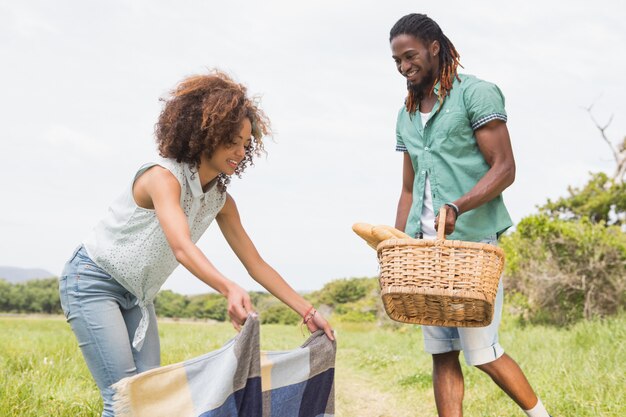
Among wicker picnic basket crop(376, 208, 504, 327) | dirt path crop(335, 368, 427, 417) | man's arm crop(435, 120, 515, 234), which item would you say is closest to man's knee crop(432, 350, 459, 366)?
wicker picnic basket crop(376, 208, 504, 327)

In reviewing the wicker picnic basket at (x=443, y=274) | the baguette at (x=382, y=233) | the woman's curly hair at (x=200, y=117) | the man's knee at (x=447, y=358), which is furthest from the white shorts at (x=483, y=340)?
the woman's curly hair at (x=200, y=117)

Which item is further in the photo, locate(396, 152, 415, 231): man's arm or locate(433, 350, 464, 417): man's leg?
locate(396, 152, 415, 231): man's arm

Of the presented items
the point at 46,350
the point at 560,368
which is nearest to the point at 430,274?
the point at 560,368

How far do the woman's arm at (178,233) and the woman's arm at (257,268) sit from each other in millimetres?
433

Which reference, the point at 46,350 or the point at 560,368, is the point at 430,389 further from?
the point at 46,350

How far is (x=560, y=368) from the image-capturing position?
18.1 feet

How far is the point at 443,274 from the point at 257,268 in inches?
33.3

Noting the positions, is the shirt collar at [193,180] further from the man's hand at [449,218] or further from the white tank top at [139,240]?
the man's hand at [449,218]

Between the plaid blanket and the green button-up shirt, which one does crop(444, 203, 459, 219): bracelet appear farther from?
the plaid blanket

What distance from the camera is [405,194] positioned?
4.07 metres

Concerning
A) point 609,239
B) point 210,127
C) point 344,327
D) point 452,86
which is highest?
point 452,86

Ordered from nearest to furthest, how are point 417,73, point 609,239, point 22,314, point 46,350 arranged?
point 417,73 → point 46,350 → point 609,239 → point 22,314

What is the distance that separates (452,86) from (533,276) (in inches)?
322

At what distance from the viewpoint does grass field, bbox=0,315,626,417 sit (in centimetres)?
432
